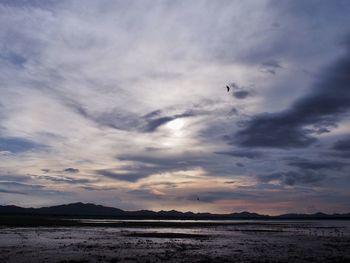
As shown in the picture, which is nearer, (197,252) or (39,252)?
(39,252)

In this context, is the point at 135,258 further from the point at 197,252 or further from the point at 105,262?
the point at 197,252

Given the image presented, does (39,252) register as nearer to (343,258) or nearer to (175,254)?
(175,254)

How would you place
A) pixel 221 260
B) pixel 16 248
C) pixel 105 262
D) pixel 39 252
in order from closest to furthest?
pixel 105 262 → pixel 221 260 → pixel 39 252 → pixel 16 248

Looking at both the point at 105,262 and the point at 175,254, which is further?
the point at 175,254

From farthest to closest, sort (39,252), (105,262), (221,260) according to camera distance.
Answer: (39,252)
(221,260)
(105,262)

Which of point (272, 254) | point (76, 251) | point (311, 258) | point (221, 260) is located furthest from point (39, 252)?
point (311, 258)

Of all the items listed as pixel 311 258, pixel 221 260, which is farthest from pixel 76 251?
pixel 311 258

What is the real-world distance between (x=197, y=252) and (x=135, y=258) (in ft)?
28.1

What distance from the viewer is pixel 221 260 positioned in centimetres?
3662

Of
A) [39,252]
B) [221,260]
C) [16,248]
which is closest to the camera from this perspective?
→ [221,260]

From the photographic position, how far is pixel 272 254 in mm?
41875

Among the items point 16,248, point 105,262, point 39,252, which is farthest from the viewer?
point 16,248

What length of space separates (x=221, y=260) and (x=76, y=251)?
15327 mm

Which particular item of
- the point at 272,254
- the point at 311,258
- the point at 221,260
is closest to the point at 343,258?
the point at 311,258
